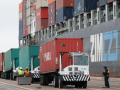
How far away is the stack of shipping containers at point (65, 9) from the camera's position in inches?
2296

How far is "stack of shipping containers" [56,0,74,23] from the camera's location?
58.3m

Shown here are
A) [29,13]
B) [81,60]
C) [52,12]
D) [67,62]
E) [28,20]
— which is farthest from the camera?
[28,20]

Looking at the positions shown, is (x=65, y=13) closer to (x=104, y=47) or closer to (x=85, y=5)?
(x=85, y=5)

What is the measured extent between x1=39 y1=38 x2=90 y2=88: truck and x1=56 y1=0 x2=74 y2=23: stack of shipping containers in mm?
33890

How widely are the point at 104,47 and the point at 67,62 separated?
21109mm

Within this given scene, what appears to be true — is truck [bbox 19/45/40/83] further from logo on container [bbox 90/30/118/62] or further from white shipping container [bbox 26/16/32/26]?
white shipping container [bbox 26/16/32/26]

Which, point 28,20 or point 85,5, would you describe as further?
point 28,20

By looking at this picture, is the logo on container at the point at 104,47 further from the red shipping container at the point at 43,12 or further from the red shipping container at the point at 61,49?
the red shipping container at the point at 43,12

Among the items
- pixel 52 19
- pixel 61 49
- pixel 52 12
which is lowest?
pixel 61 49

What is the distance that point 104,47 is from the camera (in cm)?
4231

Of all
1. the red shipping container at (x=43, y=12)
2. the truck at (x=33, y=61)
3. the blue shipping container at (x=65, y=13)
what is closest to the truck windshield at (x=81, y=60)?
the truck at (x=33, y=61)

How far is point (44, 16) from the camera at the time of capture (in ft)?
245

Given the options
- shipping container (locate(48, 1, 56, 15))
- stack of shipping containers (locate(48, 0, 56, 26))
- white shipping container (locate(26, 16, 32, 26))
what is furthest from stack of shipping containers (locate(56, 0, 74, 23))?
white shipping container (locate(26, 16, 32, 26))

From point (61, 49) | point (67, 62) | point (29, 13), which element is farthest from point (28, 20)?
point (67, 62)
